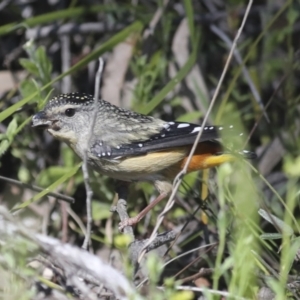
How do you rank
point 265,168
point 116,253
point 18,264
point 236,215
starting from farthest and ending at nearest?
point 265,168 < point 116,253 < point 236,215 < point 18,264

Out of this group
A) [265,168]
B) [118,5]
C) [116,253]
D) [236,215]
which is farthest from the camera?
[118,5]

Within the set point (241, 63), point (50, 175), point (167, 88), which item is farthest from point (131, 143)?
point (241, 63)

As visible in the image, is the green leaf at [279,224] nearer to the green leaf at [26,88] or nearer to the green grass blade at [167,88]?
the green grass blade at [167,88]

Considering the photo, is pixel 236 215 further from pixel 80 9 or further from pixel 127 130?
pixel 80 9

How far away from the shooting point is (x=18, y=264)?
10.7 ft

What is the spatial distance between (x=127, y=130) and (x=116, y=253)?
928 millimetres

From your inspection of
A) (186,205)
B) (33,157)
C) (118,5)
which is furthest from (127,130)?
(118,5)

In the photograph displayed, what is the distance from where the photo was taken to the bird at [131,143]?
4430 millimetres

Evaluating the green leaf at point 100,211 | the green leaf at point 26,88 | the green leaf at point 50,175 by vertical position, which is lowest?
the green leaf at point 100,211

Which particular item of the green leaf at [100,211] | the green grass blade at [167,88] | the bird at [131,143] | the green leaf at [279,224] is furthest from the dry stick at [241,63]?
the green leaf at [279,224]

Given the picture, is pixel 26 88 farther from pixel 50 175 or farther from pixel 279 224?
pixel 279 224

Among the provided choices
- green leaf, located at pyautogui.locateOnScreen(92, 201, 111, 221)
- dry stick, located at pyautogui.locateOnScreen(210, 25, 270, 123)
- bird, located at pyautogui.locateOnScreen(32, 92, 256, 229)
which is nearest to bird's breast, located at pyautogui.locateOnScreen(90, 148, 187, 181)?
bird, located at pyautogui.locateOnScreen(32, 92, 256, 229)

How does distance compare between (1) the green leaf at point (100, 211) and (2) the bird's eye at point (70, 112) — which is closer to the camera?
(2) the bird's eye at point (70, 112)

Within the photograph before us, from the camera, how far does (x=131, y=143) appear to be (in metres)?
4.52
